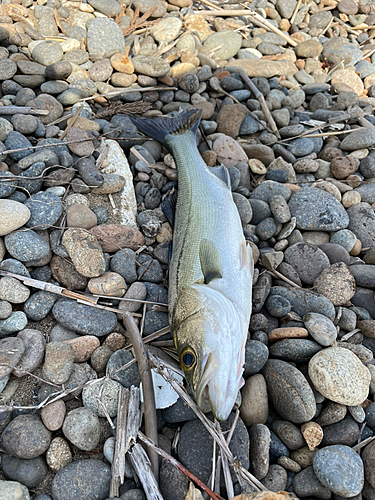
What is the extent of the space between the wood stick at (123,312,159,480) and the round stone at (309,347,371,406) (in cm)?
136

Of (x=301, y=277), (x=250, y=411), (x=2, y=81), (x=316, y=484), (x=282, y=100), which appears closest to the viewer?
(x=316, y=484)

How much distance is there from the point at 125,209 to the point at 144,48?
373 cm

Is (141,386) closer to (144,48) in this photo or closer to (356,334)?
(356,334)

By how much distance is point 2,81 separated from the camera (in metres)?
4.97

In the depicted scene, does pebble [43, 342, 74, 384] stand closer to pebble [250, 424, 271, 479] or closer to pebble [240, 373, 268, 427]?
pebble [240, 373, 268, 427]

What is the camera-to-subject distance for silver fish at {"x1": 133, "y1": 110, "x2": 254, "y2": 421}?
2.70m

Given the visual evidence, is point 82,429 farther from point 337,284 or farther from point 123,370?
point 337,284

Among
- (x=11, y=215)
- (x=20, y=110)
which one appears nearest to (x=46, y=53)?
(x=20, y=110)

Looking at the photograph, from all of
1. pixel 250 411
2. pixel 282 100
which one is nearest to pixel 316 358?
pixel 250 411

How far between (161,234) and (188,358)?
5.50 ft

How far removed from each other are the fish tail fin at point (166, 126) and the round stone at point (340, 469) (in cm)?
374

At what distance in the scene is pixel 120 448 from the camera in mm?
2670

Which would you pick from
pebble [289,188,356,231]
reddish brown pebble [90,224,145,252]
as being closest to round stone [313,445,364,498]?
pebble [289,188,356,231]

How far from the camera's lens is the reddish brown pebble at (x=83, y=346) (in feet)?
10.2
